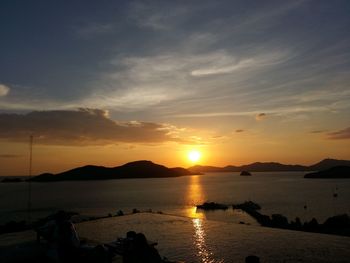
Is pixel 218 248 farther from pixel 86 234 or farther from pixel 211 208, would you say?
pixel 211 208

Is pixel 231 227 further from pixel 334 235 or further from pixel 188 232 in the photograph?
pixel 334 235

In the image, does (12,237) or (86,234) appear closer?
(12,237)

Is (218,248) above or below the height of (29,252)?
below

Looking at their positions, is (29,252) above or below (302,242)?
above

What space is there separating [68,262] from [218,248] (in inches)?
659

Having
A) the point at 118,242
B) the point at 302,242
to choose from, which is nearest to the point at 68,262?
the point at 118,242

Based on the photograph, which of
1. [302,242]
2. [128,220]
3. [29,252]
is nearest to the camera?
[29,252]

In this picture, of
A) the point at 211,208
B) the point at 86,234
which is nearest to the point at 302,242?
the point at 86,234

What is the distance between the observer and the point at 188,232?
121 feet

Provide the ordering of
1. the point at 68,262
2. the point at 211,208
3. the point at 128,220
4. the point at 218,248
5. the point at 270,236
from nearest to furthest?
1. the point at 68,262
2. the point at 218,248
3. the point at 270,236
4. the point at 128,220
5. the point at 211,208

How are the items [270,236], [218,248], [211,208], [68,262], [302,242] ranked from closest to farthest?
[68,262], [218,248], [302,242], [270,236], [211,208]

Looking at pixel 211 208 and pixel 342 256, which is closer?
pixel 342 256

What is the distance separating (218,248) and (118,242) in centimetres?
1404

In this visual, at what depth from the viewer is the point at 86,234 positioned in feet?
119
